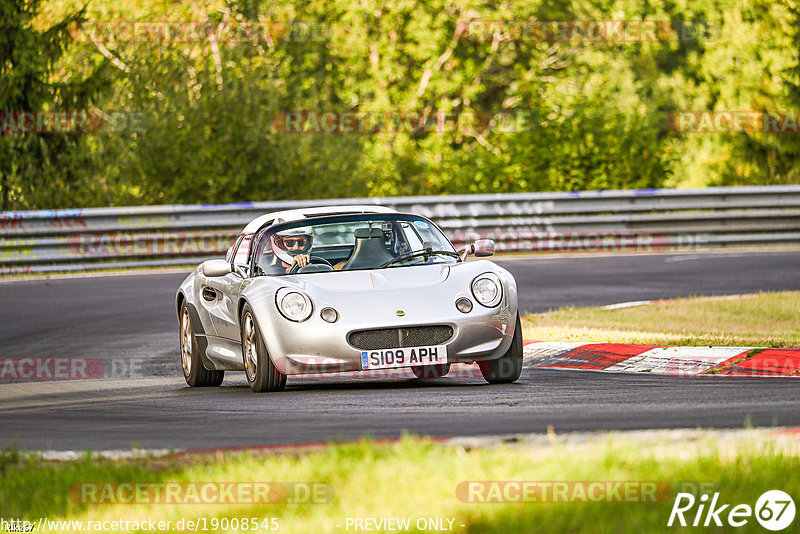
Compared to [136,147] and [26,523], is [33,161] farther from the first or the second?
[26,523]

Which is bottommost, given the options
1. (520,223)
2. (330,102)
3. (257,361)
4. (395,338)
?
(520,223)

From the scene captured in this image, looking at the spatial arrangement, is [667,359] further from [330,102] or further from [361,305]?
[330,102]

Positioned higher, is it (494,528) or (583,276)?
(494,528)

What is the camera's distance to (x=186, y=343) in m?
11.2

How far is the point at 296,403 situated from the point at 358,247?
2.06 meters

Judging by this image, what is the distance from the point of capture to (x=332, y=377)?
35.9ft

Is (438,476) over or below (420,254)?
below

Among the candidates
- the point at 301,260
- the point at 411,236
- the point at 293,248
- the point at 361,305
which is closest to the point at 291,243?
→ the point at 293,248

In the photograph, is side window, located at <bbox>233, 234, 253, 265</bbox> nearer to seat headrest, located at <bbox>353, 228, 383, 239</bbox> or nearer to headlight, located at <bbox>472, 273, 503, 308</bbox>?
seat headrest, located at <bbox>353, 228, 383, 239</bbox>

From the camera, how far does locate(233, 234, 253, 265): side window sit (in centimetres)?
1059

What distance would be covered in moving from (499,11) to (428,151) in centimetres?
556

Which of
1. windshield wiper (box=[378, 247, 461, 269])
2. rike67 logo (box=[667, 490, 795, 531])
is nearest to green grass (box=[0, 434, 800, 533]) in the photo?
rike67 logo (box=[667, 490, 795, 531])

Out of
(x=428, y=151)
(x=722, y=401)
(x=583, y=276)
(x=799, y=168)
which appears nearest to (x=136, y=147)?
(x=583, y=276)

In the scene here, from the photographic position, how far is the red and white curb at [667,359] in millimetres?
9727
